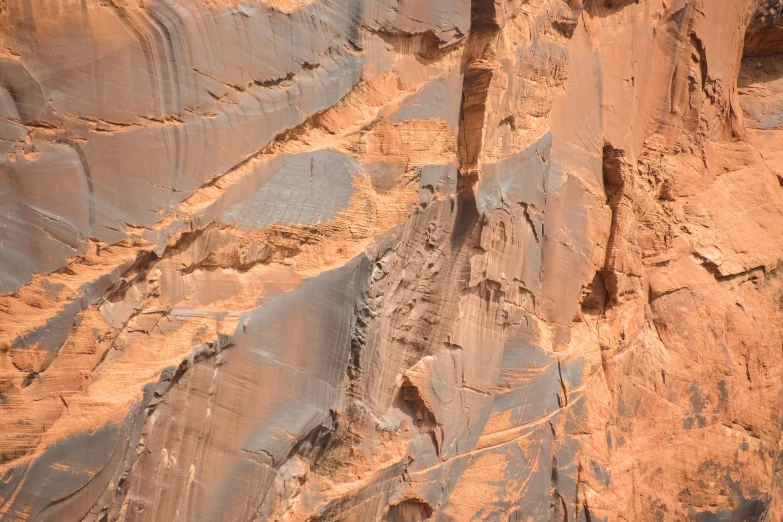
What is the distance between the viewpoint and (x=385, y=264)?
3.23 metres

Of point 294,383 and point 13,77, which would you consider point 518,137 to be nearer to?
point 294,383

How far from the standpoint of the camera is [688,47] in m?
4.85

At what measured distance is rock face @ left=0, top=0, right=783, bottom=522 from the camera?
93.9 inches

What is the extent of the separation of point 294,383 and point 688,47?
3519 millimetres

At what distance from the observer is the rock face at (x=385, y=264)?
238cm

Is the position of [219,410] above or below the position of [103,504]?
above

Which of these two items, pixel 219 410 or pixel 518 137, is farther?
pixel 518 137

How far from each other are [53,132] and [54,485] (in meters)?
1.11

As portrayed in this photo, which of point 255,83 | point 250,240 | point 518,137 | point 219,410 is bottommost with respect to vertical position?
point 219,410

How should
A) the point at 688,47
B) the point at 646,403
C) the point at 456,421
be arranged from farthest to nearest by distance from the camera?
the point at 688,47 → the point at 646,403 → the point at 456,421

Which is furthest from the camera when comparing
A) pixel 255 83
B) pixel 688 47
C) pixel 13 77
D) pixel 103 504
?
pixel 688 47

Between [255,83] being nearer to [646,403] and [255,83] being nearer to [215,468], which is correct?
[215,468]

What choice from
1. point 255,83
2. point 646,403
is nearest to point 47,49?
point 255,83

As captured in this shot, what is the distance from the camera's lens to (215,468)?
9.14 ft
